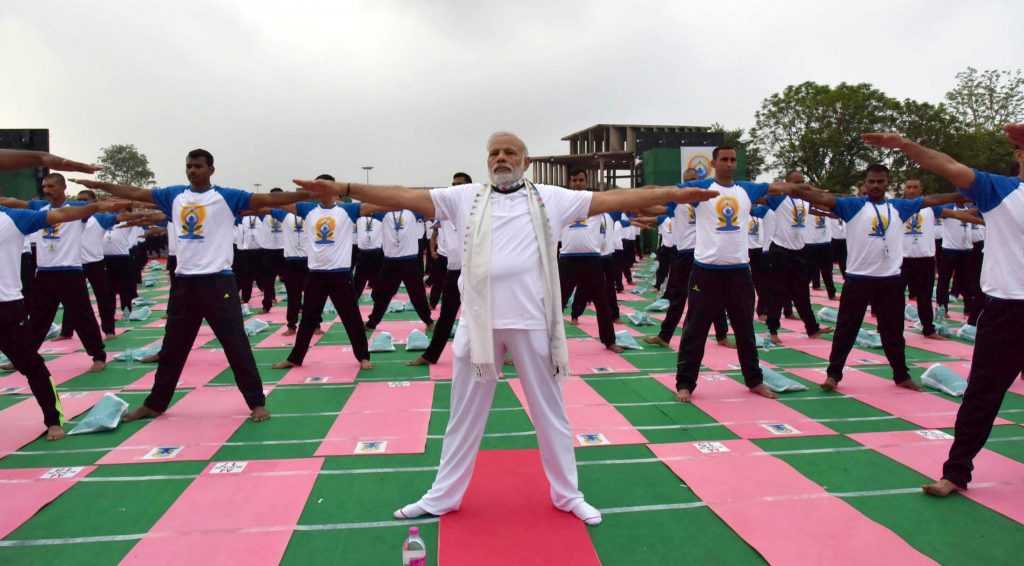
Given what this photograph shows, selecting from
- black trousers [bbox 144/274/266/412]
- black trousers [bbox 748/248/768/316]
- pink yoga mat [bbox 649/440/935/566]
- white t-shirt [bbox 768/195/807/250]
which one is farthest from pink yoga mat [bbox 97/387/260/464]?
white t-shirt [bbox 768/195/807/250]

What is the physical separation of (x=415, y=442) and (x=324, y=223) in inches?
146

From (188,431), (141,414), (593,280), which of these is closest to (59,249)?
(141,414)

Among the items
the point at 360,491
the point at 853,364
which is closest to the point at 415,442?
the point at 360,491

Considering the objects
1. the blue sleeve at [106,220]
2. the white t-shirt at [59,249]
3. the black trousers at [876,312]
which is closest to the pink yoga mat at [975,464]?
the black trousers at [876,312]

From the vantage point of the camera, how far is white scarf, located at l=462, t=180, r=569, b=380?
343 cm

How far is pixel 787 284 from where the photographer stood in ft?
32.8

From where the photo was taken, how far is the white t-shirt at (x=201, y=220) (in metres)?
5.60

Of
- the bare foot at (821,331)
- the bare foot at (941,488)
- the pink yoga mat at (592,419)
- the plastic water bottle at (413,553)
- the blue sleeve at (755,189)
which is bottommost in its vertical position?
the pink yoga mat at (592,419)

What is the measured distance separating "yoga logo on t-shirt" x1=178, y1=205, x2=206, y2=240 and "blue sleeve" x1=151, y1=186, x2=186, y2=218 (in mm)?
191

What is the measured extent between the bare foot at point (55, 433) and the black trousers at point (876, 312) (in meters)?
7.15

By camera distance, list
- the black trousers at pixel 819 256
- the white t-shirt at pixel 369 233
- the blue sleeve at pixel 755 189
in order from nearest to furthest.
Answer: the blue sleeve at pixel 755 189
the white t-shirt at pixel 369 233
the black trousers at pixel 819 256

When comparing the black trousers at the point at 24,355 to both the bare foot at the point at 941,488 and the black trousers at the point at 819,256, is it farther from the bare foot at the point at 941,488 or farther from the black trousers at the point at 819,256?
the black trousers at the point at 819,256

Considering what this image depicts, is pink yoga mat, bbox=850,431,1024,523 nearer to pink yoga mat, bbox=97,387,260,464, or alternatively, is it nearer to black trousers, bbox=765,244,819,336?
black trousers, bbox=765,244,819,336

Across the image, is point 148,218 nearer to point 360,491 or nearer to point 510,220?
point 360,491
